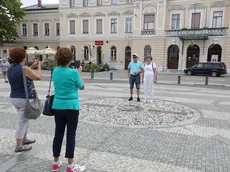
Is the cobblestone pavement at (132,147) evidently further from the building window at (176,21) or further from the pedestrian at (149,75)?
the building window at (176,21)

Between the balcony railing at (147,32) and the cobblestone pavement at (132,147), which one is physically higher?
the balcony railing at (147,32)

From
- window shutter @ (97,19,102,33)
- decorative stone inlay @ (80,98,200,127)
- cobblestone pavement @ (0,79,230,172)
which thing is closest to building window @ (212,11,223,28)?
window shutter @ (97,19,102,33)

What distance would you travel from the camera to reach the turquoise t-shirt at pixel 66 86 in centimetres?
304

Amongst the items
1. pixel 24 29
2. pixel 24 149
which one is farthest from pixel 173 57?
pixel 24 149

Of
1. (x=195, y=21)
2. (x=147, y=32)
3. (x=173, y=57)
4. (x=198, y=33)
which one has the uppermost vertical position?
(x=195, y=21)

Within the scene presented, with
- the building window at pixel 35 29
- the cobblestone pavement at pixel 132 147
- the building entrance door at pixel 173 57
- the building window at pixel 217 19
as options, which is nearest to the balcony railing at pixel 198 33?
the building window at pixel 217 19

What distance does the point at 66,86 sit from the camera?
3.07m

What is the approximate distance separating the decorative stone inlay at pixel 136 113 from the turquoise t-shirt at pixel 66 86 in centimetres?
278

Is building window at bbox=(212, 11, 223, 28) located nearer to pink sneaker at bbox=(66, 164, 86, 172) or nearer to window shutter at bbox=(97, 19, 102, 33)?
window shutter at bbox=(97, 19, 102, 33)

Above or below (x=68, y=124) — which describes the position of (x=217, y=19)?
above

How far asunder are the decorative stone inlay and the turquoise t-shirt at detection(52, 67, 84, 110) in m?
2.78

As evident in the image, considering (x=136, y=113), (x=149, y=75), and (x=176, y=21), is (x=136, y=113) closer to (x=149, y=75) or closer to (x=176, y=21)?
(x=149, y=75)

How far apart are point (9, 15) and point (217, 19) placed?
91.0 feet

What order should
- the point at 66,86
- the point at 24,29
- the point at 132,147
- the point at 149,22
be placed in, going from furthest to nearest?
the point at 24,29 < the point at 149,22 < the point at 132,147 < the point at 66,86
